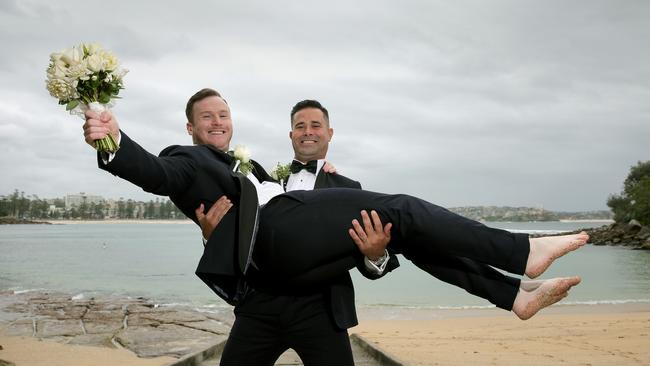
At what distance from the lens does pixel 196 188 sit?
3033mm

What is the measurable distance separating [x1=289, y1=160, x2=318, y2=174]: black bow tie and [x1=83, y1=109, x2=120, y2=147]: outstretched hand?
1.86 meters

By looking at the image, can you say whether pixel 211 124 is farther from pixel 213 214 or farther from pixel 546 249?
pixel 546 249

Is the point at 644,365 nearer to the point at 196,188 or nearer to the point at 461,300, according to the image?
the point at 196,188

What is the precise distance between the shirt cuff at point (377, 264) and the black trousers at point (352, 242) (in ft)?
0.25

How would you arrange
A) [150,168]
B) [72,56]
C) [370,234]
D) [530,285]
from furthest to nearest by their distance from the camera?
[530,285] < [370,234] < [72,56] < [150,168]

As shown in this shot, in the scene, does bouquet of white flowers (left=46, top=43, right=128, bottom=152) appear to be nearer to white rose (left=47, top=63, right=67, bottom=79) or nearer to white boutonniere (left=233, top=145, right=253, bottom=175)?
white rose (left=47, top=63, right=67, bottom=79)

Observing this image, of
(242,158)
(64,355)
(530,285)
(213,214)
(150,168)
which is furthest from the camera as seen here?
(64,355)

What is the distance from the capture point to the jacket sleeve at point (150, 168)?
7.85ft

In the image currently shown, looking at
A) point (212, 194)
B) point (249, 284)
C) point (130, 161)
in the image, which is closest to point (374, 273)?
point (249, 284)

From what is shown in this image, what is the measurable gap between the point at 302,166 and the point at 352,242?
1356 millimetres

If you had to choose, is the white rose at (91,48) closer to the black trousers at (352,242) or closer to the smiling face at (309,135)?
the black trousers at (352,242)

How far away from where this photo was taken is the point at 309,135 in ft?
14.0

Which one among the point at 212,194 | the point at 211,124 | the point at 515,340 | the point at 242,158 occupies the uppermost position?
the point at 211,124

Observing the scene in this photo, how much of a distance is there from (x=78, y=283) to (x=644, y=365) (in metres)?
23.9
